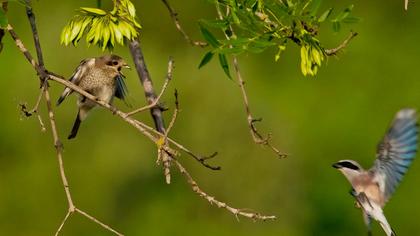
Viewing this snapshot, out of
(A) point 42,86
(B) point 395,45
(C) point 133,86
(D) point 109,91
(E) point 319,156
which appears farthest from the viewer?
(B) point 395,45

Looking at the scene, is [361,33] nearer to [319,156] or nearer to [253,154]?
[319,156]

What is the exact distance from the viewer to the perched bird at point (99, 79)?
707 cm

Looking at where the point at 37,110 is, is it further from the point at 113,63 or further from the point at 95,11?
the point at 113,63

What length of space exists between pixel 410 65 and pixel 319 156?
2.02 meters

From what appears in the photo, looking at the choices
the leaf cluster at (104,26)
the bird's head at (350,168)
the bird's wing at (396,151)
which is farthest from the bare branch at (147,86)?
the bird's head at (350,168)

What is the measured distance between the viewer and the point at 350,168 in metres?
6.34

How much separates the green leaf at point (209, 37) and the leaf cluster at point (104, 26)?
11.7 inches

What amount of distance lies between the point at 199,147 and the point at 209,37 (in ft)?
30.5

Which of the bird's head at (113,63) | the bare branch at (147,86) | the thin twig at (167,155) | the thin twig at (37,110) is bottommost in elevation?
the thin twig at (167,155)

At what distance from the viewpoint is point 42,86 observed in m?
4.89

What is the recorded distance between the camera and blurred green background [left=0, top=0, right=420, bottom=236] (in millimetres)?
13555

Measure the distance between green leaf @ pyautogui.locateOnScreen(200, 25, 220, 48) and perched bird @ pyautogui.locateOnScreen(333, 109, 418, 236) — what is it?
1.42 metres

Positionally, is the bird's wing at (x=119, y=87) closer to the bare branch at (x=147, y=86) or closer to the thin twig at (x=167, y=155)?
the bare branch at (x=147, y=86)

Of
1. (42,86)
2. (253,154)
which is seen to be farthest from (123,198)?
(42,86)
